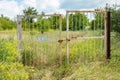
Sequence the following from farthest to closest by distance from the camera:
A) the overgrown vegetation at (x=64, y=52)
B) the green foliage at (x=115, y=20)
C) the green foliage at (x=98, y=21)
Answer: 1. the green foliage at (x=115, y=20)
2. the green foliage at (x=98, y=21)
3. the overgrown vegetation at (x=64, y=52)

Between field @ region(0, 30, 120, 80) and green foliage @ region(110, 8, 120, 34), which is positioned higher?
green foliage @ region(110, 8, 120, 34)

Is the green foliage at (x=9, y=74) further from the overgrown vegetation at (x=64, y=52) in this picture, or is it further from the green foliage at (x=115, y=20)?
the green foliage at (x=115, y=20)

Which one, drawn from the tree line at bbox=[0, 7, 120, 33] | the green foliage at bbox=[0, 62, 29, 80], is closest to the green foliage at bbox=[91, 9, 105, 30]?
the tree line at bbox=[0, 7, 120, 33]

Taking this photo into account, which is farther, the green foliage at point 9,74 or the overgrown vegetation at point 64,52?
the overgrown vegetation at point 64,52

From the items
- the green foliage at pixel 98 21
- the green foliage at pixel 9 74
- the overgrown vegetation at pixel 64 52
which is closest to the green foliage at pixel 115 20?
the overgrown vegetation at pixel 64 52

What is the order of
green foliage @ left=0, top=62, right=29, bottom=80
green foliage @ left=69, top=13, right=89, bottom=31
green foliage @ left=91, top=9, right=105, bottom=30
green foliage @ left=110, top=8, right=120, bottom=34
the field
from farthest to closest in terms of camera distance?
green foliage @ left=110, top=8, right=120, bottom=34 → green foliage @ left=91, top=9, right=105, bottom=30 → green foliage @ left=69, top=13, right=89, bottom=31 → the field → green foliage @ left=0, top=62, right=29, bottom=80

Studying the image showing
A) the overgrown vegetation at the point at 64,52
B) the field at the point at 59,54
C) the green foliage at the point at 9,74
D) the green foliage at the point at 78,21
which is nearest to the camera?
the green foliage at the point at 9,74

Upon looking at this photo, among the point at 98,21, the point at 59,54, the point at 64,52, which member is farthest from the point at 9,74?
the point at 98,21

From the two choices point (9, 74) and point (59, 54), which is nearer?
point (9, 74)

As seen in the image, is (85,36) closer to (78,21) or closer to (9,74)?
(78,21)

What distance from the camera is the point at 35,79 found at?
10.7 metres

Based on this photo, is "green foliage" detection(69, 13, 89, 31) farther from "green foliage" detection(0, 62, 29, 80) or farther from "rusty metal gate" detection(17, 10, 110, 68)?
"green foliage" detection(0, 62, 29, 80)

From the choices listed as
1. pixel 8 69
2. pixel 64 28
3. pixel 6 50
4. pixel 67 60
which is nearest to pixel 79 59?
pixel 67 60

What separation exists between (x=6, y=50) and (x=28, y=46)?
10.7ft
